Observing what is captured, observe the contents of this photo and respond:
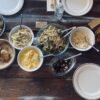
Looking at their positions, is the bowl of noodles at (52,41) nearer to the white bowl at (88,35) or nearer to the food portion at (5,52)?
the white bowl at (88,35)

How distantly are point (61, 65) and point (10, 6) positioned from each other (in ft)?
1.59

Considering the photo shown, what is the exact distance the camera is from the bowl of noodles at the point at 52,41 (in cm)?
160

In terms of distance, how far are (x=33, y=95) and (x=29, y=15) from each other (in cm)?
48

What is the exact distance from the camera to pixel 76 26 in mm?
1695

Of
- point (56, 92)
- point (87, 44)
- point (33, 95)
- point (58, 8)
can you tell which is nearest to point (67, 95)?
point (56, 92)

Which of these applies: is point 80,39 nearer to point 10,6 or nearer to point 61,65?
point 61,65

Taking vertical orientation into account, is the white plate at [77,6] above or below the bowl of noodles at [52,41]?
above

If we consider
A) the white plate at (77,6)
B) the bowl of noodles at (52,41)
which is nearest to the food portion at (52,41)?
the bowl of noodles at (52,41)

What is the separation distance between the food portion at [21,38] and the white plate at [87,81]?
13.3 inches

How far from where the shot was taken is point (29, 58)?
5.30 feet

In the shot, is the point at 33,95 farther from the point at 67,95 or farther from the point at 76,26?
the point at 76,26

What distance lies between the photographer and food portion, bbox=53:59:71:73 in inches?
63.1

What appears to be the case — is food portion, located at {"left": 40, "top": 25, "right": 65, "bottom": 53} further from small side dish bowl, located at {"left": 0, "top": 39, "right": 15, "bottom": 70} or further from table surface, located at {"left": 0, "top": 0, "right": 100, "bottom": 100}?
small side dish bowl, located at {"left": 0, "top": 39, "right": 15, "bottom": 70}

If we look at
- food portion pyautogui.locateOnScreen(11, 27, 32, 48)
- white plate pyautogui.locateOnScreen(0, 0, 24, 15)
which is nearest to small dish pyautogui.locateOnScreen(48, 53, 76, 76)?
food portion pyautogui.locateOnScreen(11, 27, 32, 48)
